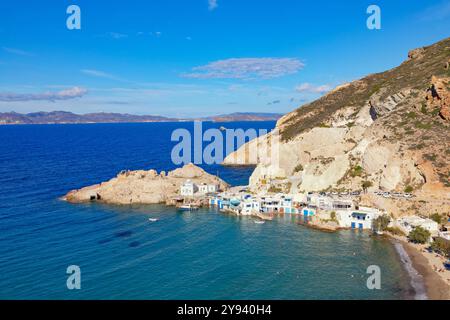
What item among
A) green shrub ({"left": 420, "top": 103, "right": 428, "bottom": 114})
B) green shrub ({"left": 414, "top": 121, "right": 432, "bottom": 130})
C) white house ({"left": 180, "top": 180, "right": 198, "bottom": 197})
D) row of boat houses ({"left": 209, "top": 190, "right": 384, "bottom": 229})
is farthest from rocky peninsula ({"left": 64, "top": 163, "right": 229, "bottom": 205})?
green shrub ({"left": 420, "top": 103, "right": 428, "bottom": 114})

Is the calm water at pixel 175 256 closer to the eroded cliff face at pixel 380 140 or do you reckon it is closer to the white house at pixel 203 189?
the white house at pixel 203 189

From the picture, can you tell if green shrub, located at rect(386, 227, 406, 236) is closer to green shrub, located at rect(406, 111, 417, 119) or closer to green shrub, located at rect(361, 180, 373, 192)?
green shrub, located at rect(361, 180, 373, 192)

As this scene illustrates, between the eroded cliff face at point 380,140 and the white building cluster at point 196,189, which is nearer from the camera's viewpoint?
the eroded cliff face at point 380,140

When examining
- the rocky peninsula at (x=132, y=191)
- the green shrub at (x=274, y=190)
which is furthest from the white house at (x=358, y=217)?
the rocky peninsula at (x=132, y=191)

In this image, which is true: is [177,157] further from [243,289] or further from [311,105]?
[243,289]

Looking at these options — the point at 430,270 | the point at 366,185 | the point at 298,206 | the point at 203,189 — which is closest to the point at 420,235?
the point at 430,270
